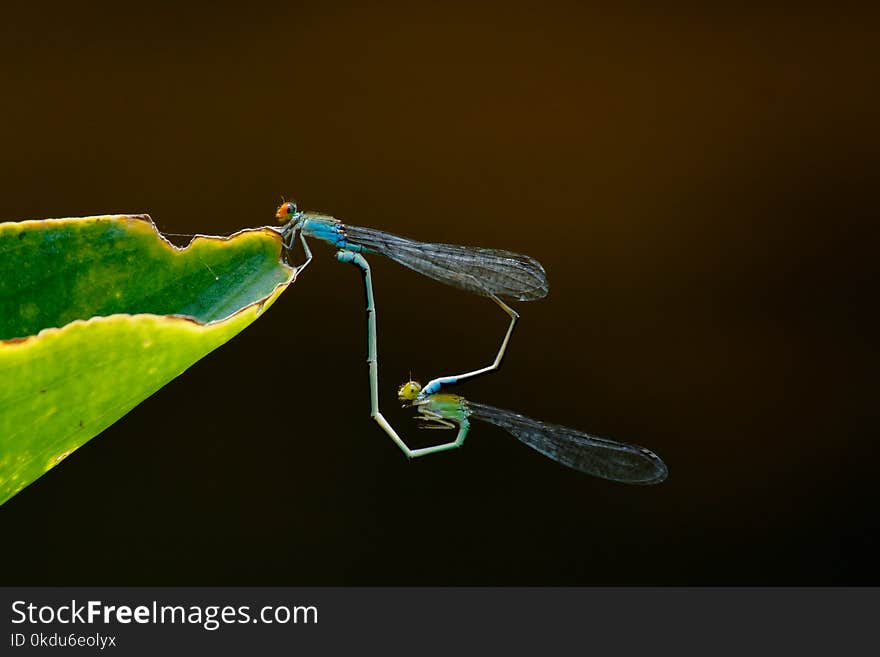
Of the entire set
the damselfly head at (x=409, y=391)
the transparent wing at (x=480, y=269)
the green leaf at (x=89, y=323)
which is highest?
the transparent wing at (x=480, y=269)

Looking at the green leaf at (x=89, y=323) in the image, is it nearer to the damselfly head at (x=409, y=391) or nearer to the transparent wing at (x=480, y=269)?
the damselfly head at (x=409, y=391)

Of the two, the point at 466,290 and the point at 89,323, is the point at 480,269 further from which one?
the point at 89,323

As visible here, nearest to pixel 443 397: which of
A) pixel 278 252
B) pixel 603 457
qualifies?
pixel 603 457

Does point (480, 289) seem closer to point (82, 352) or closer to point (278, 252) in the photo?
point (278, 252)

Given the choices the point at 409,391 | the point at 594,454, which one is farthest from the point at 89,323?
the point at 594,454

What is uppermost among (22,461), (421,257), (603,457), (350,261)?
(421,257)

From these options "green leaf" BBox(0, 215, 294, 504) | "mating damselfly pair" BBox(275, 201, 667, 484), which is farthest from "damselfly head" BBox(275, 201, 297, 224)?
"green leaf" BBox(0, 215, 294, 504)

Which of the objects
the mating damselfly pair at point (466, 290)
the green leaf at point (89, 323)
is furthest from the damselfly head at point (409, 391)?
the green leaf at point (89, 323)
